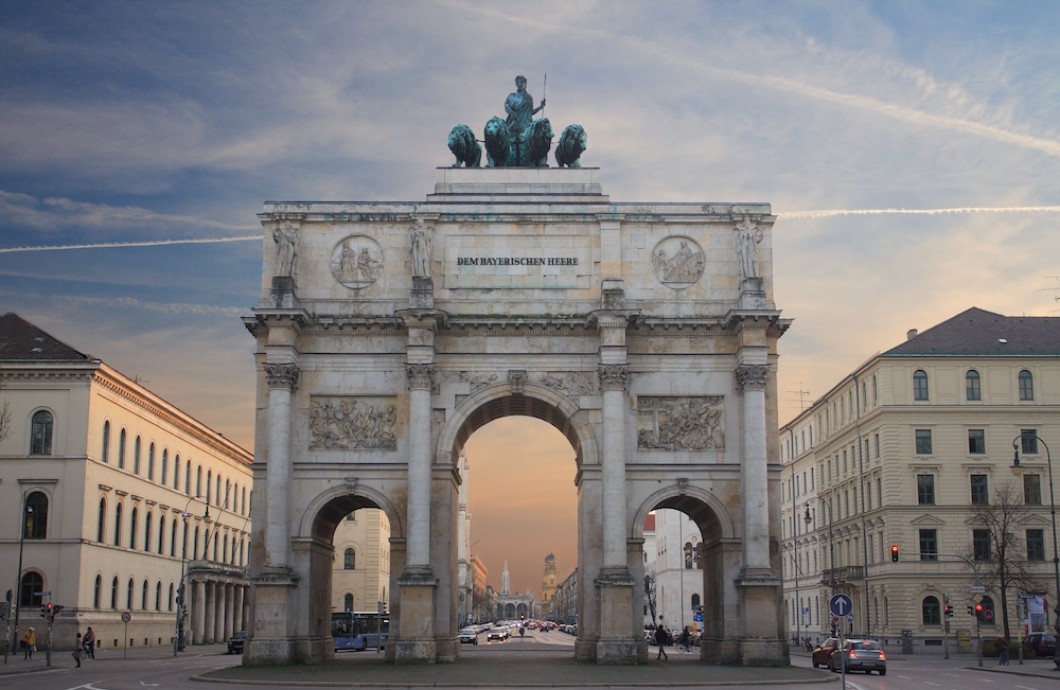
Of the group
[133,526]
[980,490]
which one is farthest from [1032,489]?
[133,526]

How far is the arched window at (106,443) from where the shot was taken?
6456 cm

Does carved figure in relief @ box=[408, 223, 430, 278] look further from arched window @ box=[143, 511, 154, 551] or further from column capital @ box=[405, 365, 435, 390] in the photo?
arched window @ box=[143, 511, 154, 551]

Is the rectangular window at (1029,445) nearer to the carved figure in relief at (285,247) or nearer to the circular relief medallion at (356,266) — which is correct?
the circular relief medallion at (356,266)

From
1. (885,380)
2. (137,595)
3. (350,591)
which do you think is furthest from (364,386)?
(350,591)

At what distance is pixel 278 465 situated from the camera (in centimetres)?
4291

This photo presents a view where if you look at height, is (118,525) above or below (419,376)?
below

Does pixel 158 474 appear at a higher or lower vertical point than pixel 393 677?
higher

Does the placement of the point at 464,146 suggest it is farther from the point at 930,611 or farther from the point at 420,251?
the point at 930,611

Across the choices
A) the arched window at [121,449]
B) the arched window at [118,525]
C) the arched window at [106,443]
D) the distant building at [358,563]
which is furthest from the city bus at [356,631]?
the distant building at [358,563]

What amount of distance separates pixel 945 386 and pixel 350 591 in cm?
5455

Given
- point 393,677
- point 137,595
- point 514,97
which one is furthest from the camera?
point 137,595

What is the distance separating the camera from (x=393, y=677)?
34500mm

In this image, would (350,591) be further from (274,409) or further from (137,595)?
(274,409)

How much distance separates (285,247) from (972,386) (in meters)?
42.6
